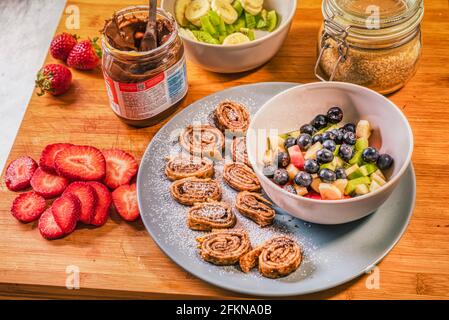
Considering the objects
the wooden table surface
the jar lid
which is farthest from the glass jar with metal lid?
the wooden table surface

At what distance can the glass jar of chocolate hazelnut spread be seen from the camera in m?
1.49

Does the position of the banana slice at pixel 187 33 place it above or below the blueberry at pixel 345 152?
above

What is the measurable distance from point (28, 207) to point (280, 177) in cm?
64

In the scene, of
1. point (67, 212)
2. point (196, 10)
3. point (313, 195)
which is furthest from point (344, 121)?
point (67, 212)

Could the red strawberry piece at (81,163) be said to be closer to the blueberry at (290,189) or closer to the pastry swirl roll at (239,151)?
the pastry swirl roll at (239,151)

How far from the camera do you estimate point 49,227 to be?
1.41 meters

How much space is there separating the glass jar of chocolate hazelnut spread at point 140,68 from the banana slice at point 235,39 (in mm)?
176

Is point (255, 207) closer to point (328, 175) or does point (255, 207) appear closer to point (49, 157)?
point (328, 175)

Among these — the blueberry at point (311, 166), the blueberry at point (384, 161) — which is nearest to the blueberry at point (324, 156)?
the blueberry at point (311, 166)

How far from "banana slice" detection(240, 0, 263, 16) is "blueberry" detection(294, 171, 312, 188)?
0.65m

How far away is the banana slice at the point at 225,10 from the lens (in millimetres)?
1740

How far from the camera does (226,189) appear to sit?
4.75 feet

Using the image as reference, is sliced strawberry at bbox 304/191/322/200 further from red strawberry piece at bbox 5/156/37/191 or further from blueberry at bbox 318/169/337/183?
red strawberry piece at bbox 5/156/37/191

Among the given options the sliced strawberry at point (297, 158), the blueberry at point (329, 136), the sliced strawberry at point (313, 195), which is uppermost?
the blueberry at point (329, 136)
